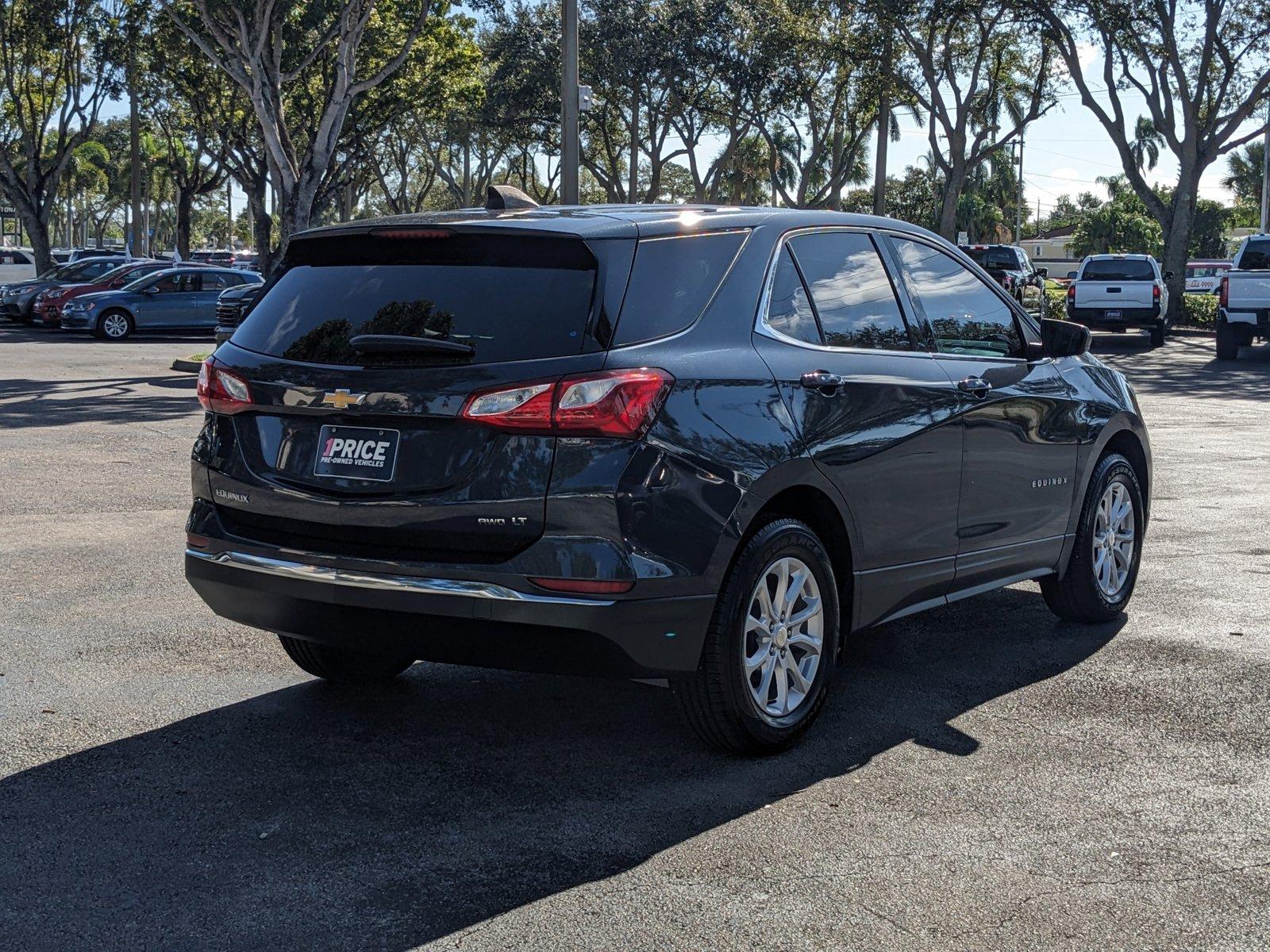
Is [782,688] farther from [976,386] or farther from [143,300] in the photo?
[143,300]

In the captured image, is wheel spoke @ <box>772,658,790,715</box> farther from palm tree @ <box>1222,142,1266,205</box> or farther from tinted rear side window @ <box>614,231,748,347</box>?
palm tree @ <box>1222,142,1266,205</box>

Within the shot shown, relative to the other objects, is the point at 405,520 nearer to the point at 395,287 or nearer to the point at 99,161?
the point at 395,287

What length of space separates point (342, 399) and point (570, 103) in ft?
52.9

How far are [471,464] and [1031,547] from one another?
113 inches

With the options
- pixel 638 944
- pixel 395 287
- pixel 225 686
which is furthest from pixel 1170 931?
pixel 225 686

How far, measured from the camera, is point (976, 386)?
5.83 metres

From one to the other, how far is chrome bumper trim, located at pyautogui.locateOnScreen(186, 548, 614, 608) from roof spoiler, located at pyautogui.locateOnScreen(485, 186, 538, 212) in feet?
4.43

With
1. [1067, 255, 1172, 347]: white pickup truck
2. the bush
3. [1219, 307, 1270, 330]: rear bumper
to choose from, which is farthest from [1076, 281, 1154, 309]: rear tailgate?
the bush

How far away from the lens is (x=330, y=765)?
4742mm

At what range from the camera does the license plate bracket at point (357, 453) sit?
14.6ft

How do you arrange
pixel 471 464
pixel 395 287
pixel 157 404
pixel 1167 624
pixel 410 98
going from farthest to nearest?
pixel 410 98
pixel 157 404
pixel 1167 624
pixel 395 287
pixel 471 464

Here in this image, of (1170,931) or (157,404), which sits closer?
(1170,931)

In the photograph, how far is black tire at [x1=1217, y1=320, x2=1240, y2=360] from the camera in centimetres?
2616

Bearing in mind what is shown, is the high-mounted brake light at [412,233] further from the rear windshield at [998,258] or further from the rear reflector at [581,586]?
the rear windshield at [998,258]
